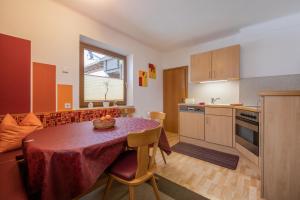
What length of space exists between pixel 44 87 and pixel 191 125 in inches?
115

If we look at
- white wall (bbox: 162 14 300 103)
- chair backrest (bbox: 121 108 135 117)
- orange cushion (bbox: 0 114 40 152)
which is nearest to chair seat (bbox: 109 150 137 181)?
orange cushion (bbox: 0 114 40 152)

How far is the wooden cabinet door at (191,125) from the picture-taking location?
3033 millimetres

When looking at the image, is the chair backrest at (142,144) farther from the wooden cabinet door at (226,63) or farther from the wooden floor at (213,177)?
the wooden cabinet door at (226,63)

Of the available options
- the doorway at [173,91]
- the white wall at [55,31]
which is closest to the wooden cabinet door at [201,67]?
the doorway at [173,91]

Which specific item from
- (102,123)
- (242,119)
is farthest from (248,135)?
(102,123)

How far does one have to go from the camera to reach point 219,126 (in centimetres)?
275

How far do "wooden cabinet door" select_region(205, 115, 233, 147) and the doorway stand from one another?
4.13 ft

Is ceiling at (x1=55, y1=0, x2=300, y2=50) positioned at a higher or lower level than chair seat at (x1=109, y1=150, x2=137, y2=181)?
higher

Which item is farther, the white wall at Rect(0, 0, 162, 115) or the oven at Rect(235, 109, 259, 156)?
the oven at Rect(235, 109, 259, 156)

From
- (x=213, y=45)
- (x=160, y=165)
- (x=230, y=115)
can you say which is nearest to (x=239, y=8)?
(x=213, y=45)

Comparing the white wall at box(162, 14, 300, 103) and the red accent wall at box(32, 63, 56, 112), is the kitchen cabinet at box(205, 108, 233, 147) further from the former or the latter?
the red accent wall at box(32, 63, 56, 112)

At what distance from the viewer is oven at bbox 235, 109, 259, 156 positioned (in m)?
2.03

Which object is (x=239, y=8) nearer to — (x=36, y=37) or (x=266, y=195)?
(x=266, y=195)

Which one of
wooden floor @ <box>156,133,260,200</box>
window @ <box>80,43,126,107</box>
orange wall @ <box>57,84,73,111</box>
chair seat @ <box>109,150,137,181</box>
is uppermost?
window @ <box>80,43,126,107</box>
